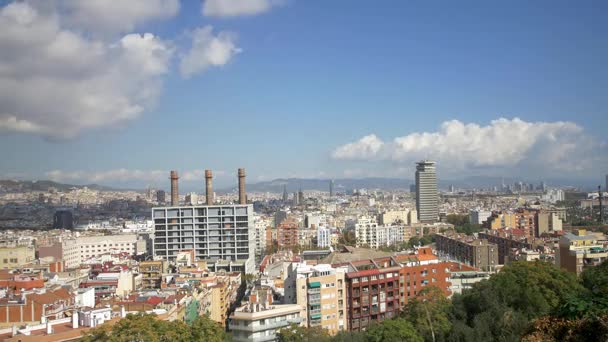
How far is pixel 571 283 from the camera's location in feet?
57.7

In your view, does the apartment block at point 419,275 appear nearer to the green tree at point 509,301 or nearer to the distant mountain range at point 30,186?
the green tree at point 509,301

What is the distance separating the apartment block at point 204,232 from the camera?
119 ft

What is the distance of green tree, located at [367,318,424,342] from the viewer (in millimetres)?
14031

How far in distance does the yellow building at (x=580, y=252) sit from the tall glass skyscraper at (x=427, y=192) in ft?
172

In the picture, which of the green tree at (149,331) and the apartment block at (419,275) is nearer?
the green tree at (149,331)

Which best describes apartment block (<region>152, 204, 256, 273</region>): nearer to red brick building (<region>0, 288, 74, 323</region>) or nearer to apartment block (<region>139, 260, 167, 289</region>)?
apartment block (<region>139, 260, 167, 289</region>)

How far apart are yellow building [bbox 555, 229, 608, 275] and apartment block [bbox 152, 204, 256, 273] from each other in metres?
17.6

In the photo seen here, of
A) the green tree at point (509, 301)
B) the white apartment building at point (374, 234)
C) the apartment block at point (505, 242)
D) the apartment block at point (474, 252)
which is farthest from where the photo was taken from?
the white apartment building at point (374, 234)

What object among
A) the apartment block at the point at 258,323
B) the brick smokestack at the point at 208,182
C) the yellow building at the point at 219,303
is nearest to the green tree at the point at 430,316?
the apartment block at the point at 258,323

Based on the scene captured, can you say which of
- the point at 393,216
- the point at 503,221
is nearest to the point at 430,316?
the point at 503,221

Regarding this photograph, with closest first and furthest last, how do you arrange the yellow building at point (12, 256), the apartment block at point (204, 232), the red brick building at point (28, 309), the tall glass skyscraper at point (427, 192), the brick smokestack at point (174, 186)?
the red brick building at point (28, 309)
the yellow building at point (12, 256)
the apartment block at point (204, 232)
the brick smokestack at point (174, 186)
the tall glass skyscraper at point (427, 192)

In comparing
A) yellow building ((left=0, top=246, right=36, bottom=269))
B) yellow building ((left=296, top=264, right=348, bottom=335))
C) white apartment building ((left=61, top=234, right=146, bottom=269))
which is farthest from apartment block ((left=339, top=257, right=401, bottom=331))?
white apartment building ((left=61, top=234, right=146, bottom=269))

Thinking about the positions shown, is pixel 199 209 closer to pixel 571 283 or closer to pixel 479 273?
pixel 479 273

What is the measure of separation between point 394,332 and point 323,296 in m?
5.17
